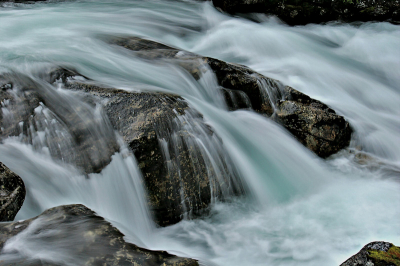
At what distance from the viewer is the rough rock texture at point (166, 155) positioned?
3.82 meters

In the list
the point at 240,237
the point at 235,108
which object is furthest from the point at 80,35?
the point at 240,237

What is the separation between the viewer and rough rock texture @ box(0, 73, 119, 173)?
12.8 ft

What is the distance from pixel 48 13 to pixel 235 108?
6243mm

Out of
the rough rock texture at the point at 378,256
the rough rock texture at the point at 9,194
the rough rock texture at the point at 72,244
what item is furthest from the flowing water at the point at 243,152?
the rough rock texture at the point at 378,256

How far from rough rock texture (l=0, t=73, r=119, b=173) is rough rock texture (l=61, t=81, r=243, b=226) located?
10.4 inches

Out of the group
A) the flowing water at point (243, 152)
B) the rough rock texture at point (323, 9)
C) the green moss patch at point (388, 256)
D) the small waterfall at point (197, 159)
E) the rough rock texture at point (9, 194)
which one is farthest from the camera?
the rough rock texture at point (323, 9)

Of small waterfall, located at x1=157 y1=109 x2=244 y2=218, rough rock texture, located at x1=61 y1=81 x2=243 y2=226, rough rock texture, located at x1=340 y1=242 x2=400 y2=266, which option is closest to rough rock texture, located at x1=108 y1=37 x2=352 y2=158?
small waterfall, located at x1=157 y1=109 x2=244 y2=218

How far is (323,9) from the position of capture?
8.76 m

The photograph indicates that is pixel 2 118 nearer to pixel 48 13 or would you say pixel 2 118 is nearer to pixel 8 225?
pixel 8 225

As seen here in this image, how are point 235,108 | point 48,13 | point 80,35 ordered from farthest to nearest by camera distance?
point 48,13 → point 80,35 → point 235,108

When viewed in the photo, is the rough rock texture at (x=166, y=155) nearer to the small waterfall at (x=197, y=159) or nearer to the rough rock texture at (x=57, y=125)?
the small waterfall at (x=197, y=159)

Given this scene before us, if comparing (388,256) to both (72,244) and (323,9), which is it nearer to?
(72,244)

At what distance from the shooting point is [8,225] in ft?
9.04

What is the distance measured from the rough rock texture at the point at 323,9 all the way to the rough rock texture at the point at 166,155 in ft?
19.4
